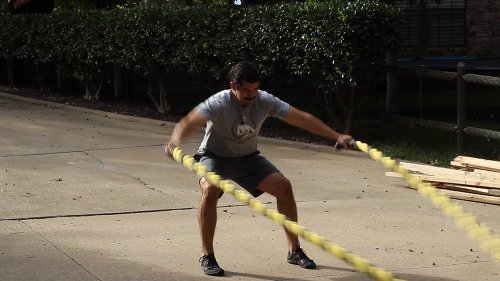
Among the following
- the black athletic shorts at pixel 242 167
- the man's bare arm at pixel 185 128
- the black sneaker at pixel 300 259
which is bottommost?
the black sneaker at pixel 300 259

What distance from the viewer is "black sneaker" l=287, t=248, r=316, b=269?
7.46 metres

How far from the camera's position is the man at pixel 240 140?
7031mm

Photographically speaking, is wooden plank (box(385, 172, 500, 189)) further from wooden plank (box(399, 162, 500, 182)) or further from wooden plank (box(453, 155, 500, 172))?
wooden plank (box(453, 155, 500, 172))

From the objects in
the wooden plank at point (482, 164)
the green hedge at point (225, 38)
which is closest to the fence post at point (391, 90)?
the green hedge at point (225, 38)

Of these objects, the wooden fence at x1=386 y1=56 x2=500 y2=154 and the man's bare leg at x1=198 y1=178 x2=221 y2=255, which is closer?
the man's bare leg at x1=198 y1=178 x2=221 y2=255

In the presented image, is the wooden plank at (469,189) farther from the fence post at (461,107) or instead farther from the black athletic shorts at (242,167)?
the black athletic shorts at (242,167)

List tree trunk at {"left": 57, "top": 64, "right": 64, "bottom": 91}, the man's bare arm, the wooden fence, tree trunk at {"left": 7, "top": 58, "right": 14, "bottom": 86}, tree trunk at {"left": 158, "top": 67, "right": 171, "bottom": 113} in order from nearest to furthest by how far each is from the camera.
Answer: the man's bare arm → the wooden fence → tree trunk at {"left": 158, "top": 67, "right": 171, "bottom": 113} → tree trunk at {"left": 57, "top": 64, "right": 64, "bottom": 91} → tree trunk at {"left": 7, "top": 58, "right": 14, "bottom": 86}

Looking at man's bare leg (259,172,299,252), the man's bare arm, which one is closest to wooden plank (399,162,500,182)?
man's bare leg (259,172,299,252)

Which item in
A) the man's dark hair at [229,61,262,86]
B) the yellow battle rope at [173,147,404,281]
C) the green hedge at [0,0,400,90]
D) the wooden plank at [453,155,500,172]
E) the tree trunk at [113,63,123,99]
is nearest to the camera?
the yellow battle rope at [173,147,404,281]

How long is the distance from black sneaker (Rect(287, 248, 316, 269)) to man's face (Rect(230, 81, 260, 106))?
1202 millimetres

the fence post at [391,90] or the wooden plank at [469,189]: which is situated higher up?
the fence post at [391,90]

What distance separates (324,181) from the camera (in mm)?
11008

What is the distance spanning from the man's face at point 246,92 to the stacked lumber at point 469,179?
3630 mm

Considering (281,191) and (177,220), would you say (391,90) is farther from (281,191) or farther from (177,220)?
(281,191)
